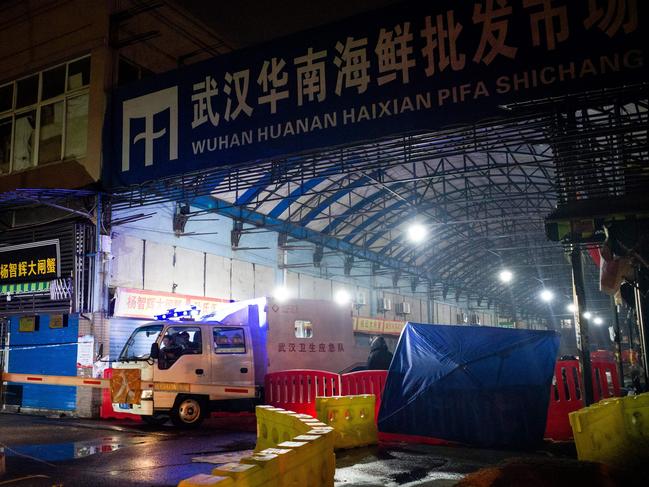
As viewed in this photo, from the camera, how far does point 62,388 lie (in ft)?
50.8

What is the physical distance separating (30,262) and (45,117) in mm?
4615

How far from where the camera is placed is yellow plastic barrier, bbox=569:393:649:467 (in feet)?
24.4

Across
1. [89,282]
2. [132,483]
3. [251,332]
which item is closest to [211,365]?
[251,332]

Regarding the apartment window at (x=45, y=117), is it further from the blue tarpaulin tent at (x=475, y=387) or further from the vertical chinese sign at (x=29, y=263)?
the blue tarpaulin tent at (x=475, y=387)

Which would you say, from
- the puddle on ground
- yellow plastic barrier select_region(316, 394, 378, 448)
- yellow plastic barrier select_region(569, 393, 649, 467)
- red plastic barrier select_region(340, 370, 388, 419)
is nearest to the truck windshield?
the puddle on ground

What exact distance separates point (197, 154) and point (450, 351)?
7.57 meters

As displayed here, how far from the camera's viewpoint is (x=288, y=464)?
4582 millimetres

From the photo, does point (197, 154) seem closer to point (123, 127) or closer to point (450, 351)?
point (123, 127)

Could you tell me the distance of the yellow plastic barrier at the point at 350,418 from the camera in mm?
9781

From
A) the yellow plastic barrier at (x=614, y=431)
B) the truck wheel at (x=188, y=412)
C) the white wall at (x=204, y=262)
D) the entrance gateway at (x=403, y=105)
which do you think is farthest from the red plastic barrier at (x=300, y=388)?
the white wall at (x=204, y=262)

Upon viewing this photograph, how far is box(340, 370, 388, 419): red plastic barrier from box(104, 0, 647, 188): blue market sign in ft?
16.2

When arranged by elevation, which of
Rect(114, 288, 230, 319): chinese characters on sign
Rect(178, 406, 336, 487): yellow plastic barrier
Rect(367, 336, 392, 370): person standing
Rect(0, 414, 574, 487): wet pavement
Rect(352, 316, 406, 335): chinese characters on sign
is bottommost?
Rect(0, 414, 574, 487): wet pavement

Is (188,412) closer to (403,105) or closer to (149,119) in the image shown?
(149,119)

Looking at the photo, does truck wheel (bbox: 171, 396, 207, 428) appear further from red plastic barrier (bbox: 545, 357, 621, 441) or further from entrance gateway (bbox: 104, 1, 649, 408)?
red plastic barrier (bbox: 545, 357, 621, 441)
